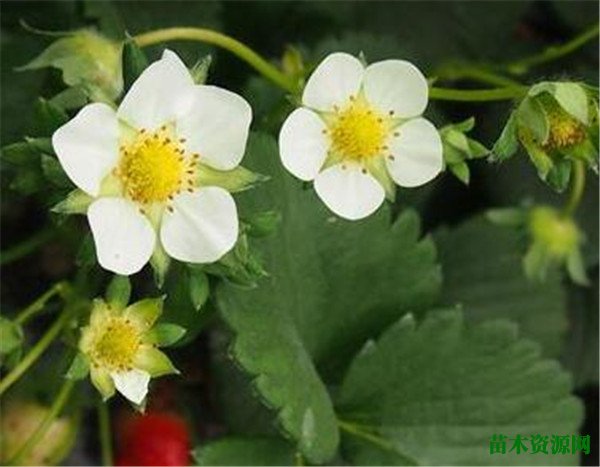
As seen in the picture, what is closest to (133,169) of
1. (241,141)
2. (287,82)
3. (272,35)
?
(241,141)

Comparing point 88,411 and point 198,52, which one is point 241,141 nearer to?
point 198,52

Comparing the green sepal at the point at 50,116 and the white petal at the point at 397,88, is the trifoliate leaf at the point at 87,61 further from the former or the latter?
the white petal at the point at 397,88

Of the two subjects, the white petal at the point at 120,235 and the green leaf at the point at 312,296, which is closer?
the white petal at the point at 120,235

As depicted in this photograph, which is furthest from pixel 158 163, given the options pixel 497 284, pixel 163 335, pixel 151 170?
pixel 497 284

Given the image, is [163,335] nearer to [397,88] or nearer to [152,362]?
[152,362]

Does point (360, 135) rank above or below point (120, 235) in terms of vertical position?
above

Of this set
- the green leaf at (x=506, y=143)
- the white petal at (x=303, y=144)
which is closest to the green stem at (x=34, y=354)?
the white petal at (x=303, y=144)
